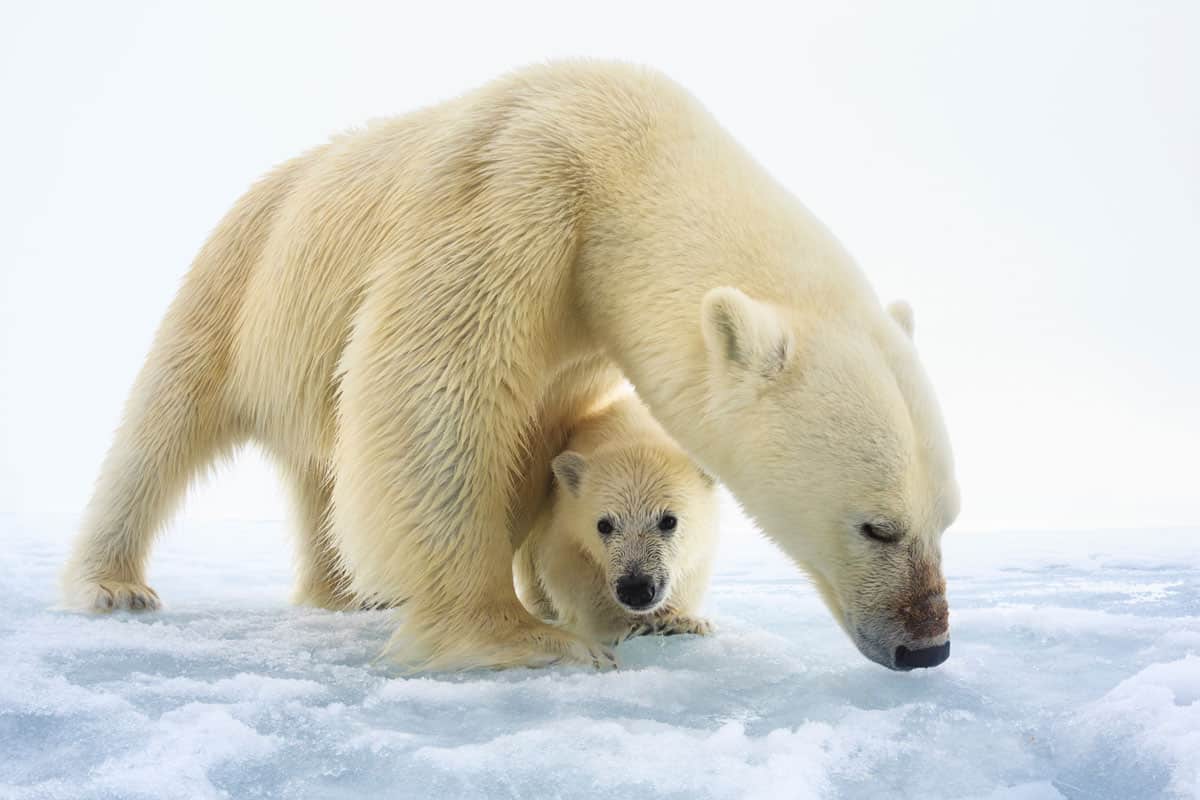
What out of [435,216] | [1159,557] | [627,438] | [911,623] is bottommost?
[1159,557]

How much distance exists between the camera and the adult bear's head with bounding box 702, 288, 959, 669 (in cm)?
271

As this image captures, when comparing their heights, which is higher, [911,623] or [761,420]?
[761,420]

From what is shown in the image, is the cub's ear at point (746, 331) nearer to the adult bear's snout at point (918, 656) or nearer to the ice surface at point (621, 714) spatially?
the ice surface at point (621, 714)

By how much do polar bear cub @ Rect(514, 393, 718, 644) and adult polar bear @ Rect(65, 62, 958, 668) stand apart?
0.24m

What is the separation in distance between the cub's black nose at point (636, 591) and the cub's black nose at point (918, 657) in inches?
32.1

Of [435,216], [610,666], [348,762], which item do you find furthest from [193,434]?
[348,762]

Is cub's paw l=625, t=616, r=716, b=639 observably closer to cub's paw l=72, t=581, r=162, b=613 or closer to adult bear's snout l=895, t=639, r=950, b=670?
adult bear's snout l=895, t=639, r=950, b=670

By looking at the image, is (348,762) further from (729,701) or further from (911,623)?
(911,623)

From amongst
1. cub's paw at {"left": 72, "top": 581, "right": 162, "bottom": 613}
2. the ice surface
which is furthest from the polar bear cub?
cub's paw at {"left": 72, "top": 581, "right": 162, "bottom": 613}

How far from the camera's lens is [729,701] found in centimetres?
288

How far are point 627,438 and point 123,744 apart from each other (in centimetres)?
206

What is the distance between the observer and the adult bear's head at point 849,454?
271 cm

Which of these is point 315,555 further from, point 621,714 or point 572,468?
point 621,714

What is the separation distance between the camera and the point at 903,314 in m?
3.31
